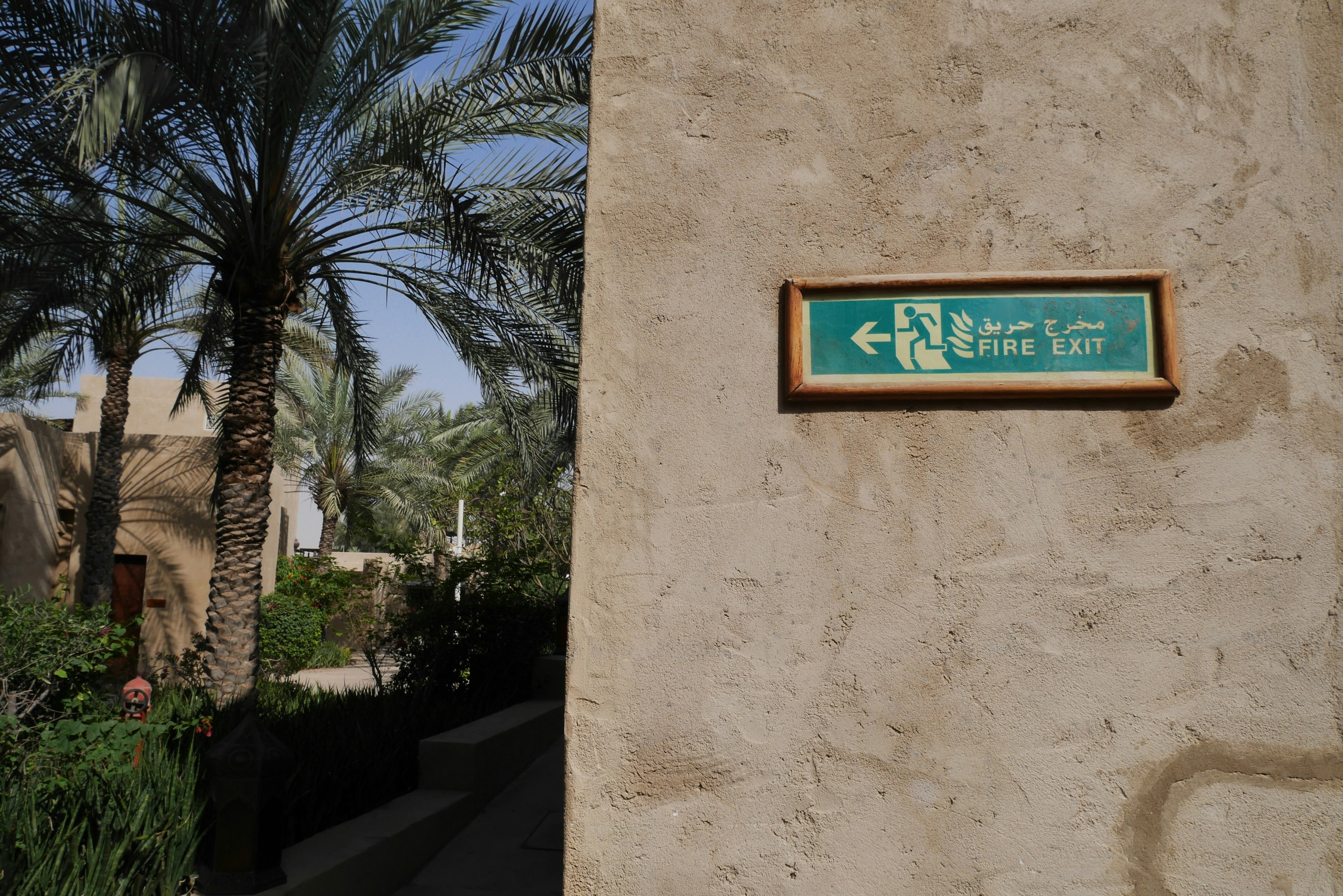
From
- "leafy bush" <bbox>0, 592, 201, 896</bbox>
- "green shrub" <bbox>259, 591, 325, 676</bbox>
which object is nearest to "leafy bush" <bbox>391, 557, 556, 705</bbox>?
"leafy bush" <bbox>0, 592, 201, 896</bbox>

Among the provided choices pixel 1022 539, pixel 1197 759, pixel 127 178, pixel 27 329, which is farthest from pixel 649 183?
pixel 27 329

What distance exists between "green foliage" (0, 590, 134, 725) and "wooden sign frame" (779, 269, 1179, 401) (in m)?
4.01

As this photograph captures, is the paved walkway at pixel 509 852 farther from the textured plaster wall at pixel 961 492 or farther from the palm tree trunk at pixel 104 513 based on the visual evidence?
the palm tree trunk at pixel 104 513

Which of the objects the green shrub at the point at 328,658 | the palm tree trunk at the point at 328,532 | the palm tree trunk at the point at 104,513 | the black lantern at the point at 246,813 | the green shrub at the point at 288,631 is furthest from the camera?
the palm tree trunk at the point at 328,532

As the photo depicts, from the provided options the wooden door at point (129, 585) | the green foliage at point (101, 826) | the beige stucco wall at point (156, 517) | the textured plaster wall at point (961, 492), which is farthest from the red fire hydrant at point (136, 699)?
the wooden door at point (129, 585)

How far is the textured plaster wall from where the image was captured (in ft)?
6.54

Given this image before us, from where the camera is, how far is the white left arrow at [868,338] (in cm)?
216

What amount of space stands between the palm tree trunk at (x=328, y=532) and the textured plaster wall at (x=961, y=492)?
2072 cm

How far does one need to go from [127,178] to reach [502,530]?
6.86m

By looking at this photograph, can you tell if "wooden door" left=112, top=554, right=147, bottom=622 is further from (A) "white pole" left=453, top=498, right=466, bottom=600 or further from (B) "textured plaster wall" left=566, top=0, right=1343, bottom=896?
(B) "textured plaster wall" left=566, top=0, right=1343, bottom=896

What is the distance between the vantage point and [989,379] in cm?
211

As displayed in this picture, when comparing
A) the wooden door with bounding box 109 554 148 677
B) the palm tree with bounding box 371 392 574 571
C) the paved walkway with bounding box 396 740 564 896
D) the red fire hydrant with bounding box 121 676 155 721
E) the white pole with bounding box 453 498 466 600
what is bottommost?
the paved walkway with bounding box 396 740 564 896

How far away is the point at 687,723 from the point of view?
6.77 feet

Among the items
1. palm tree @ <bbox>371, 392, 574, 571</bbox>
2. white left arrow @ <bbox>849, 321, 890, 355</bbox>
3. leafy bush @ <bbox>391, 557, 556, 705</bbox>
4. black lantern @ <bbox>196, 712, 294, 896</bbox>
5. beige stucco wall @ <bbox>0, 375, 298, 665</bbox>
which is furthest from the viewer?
palm tree @ <bbox>371, 392, 574, 571</bbox>
